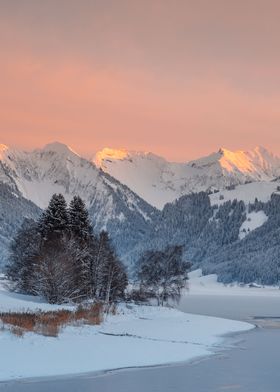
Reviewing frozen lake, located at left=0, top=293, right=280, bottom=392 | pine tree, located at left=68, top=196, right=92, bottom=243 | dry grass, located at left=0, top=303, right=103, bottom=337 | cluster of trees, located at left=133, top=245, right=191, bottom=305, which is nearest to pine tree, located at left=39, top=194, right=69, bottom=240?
pine tree, located at left=68, top=196, right=92, bottom=243

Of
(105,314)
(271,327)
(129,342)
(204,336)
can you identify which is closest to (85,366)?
(129,342)

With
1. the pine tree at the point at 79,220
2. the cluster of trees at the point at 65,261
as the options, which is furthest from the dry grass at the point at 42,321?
the pine tree at the point at 79,220

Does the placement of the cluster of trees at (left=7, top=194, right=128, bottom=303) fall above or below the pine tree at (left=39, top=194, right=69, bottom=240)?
below

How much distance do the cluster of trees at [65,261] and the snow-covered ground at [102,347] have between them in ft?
13.9

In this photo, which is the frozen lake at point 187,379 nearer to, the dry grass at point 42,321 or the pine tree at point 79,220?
the dry grass at point 42,321

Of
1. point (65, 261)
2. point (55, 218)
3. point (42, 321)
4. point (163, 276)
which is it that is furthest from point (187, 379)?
point (163, 276)

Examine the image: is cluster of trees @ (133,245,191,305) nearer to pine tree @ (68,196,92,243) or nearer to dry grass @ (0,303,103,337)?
pine tree @ (68,196,92,243)

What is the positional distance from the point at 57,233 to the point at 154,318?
43.1 feet

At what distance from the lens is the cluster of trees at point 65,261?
56.2 m

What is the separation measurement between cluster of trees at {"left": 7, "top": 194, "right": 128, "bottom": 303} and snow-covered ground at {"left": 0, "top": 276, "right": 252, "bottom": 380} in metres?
4.22

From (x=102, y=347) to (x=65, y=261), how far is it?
22.7 meters

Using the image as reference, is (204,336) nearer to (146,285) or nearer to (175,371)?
(175,371)

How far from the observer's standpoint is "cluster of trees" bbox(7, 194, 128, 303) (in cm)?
5625

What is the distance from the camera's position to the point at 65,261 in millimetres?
Answer: 56875
